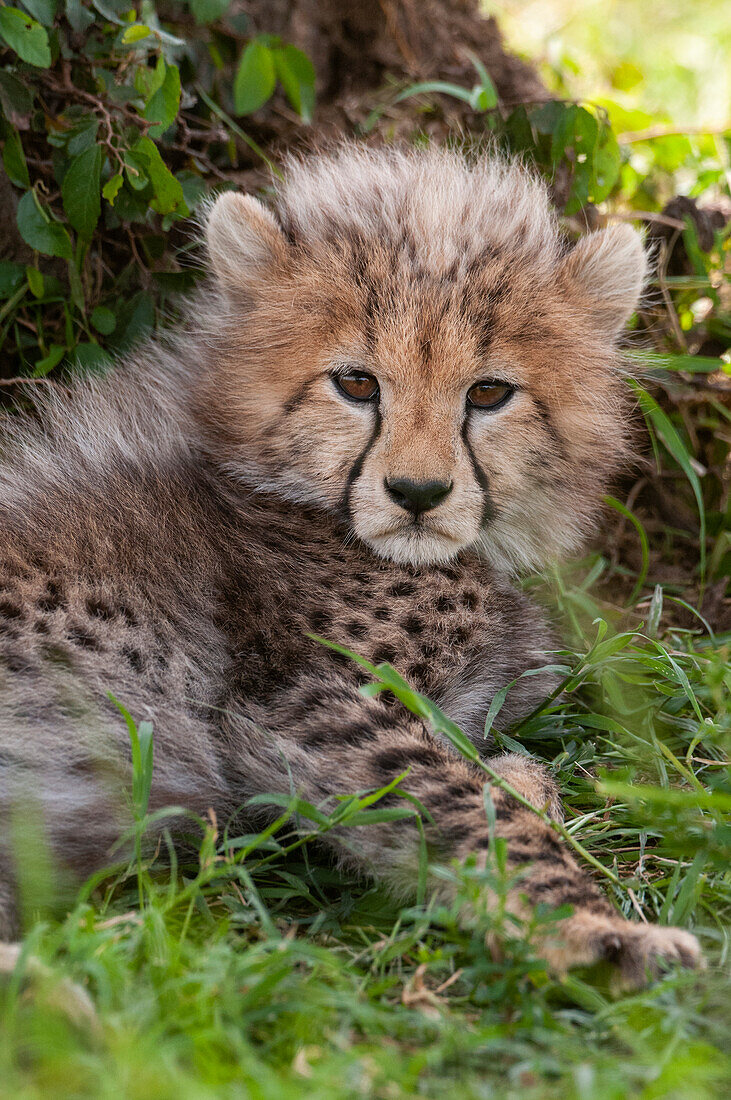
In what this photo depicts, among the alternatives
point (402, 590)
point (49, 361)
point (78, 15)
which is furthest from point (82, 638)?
point (78, 15)

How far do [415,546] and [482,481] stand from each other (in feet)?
0.75

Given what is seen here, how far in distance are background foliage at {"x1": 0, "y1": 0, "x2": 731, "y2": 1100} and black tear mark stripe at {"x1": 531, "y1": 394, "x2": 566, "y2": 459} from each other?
17.3 inches

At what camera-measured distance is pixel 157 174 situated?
118 inches

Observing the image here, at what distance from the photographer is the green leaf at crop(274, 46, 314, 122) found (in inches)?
128

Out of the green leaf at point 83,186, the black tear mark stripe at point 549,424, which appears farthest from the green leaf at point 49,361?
the black tear mark stripe at point 549,424

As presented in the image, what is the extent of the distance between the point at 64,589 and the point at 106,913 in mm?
712

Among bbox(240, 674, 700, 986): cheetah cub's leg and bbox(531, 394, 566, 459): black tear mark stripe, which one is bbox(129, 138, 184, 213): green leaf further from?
bbox(240, 674, 700, 986): cheetah cub's leg

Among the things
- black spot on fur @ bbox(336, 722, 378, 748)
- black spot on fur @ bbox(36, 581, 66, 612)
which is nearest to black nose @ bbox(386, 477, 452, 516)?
black spot on fur @ bbox(336, 722, 378, 748)

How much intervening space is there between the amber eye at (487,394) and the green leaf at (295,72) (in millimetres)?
1345

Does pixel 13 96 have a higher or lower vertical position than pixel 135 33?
lower

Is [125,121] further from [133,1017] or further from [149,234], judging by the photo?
[133,1017]

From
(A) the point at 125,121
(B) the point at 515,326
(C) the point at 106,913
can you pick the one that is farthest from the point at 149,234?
(C) the point at 106,913

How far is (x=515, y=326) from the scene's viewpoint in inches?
101

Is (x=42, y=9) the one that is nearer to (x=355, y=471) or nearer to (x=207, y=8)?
(x=207, y=8)
